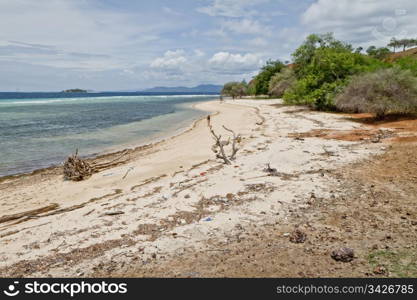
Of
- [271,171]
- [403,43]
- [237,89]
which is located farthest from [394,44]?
[271,171]

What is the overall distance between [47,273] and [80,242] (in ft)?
3.21

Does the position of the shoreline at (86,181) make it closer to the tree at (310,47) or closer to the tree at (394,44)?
the tree at (310,47)

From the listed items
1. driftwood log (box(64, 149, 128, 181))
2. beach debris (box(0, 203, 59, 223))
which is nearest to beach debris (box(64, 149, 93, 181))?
driftwood log (box(64, 149, 128, 181))

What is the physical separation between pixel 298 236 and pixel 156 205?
3525mm

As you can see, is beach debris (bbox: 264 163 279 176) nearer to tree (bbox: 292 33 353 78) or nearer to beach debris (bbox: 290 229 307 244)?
beach debris (bbox: 290 229 307 244)

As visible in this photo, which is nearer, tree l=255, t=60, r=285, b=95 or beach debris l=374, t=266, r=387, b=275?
beach debris l=374, t=266, r=387, b=275

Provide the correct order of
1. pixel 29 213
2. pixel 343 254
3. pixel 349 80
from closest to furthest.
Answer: pixel 343 254
pixel 29 213
pixel 349 80

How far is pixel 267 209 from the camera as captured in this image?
20.4ft

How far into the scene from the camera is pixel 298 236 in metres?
4.93

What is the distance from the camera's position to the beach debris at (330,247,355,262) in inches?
164

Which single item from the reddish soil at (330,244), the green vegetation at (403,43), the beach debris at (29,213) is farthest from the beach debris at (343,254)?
the green vegetation at (403,43)

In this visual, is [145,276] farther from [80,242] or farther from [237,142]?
[237,142]

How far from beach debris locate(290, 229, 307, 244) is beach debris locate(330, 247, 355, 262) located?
584mm

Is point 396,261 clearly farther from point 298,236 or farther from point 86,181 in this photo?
point 86,181
